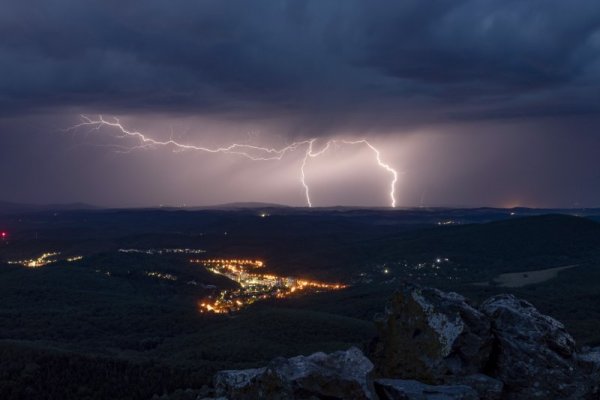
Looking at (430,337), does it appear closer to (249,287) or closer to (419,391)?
(419,391)

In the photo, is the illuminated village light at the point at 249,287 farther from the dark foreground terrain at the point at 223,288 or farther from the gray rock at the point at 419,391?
the gray rock at the point at 419,391

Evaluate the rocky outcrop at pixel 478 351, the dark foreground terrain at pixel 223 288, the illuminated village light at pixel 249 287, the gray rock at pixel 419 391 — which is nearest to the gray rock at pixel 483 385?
the rocky outcrop at pixel 478 351

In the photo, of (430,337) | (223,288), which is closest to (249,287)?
(223,288)

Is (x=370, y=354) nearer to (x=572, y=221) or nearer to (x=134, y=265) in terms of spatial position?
(x=134, y=265)

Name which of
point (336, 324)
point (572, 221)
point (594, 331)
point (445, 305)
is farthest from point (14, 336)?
point (572, 221)

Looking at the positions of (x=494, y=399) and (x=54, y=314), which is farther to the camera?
(x=54, y=314)

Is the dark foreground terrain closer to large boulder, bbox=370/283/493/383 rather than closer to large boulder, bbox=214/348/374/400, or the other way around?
large boulder, bbox=370/283/493/383

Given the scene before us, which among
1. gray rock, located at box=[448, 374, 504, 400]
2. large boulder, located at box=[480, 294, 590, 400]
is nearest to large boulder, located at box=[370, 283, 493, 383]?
gray rock, located at box=[448, 374, 504, 400]
